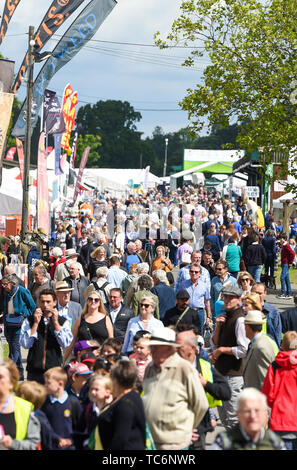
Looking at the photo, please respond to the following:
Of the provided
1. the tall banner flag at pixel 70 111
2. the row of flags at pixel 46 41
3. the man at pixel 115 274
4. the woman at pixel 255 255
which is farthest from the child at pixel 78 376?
the tall banner flag at pixel 70 111

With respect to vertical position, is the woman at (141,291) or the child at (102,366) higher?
the woman at (141,291)

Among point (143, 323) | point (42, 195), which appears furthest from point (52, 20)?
point (143, 323)

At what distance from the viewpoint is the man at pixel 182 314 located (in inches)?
385

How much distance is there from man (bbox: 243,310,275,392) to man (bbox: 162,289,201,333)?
1.72 meters

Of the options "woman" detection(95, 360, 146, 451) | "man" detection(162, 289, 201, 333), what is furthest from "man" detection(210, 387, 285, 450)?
"man" detection(162, 289, 201, 333)

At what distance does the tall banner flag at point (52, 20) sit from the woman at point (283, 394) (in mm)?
14022

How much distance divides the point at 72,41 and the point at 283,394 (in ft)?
50.3

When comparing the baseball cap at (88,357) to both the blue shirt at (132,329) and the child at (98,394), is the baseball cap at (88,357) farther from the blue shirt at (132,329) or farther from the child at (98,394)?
the child at (98,394)

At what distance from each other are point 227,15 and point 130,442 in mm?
19685

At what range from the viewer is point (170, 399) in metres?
5.97

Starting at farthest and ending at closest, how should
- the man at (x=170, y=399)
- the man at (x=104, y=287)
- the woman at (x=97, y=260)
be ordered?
the woman at (x=97, y=260) < the man at (x=104, y=287) < the man at (x=170, y=399)

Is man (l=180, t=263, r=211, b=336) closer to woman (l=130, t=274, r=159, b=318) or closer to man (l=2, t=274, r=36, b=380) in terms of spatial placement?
woman (l=130, t=274, r=159, b=318)

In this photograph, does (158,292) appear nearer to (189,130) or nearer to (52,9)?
(52,9)

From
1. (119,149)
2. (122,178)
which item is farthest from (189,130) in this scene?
(119,149)
